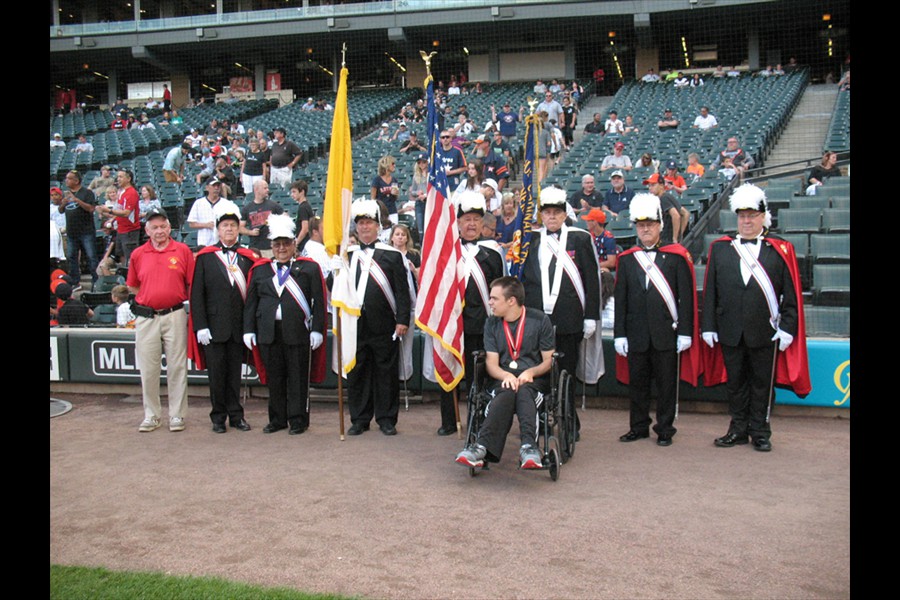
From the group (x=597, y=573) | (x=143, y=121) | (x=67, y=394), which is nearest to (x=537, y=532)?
(x=597, y=573)

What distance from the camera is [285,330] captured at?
7539 millimetres

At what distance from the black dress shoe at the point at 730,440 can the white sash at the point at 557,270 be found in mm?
1488

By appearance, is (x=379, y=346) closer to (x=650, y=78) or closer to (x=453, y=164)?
(x=453, y=164)

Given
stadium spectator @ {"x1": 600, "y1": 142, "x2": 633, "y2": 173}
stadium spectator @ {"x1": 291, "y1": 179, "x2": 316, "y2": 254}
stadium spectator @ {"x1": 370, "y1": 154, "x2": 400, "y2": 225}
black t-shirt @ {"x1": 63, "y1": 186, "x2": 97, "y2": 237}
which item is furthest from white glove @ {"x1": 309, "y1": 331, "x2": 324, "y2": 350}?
stadium spectator @ {"x1": 600, "y1": 142, "x2": 633, "y2": 173}

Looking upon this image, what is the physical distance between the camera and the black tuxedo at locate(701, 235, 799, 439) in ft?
21.7

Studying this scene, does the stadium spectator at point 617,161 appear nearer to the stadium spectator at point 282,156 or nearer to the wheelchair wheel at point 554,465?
the stadium spectator at point 282,156

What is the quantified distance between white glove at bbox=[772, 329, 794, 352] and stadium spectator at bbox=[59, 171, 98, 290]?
10.5 meters

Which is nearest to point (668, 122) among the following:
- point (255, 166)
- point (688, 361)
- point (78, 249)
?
point (255, 166)

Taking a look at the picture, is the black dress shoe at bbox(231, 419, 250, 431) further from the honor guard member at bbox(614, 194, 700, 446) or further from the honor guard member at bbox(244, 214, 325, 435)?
the honor guard member at bbox(614, 194, 700, 446)

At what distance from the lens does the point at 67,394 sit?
9.84m

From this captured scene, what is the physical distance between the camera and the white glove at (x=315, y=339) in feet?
24.9

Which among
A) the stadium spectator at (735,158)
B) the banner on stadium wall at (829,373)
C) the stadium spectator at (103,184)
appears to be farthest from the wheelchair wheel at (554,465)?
the stadium spectator at (103,184)

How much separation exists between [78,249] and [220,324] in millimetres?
7560
